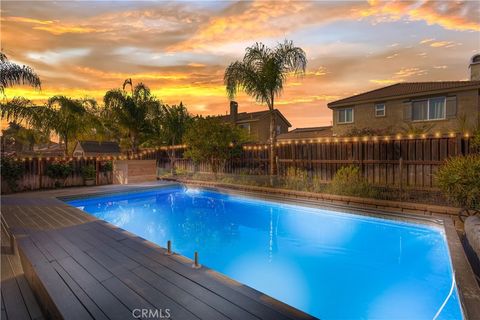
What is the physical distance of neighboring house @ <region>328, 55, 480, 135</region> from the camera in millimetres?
15234

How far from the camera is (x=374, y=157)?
11.0 metres

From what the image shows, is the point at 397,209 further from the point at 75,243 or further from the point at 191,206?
the point at 75,243

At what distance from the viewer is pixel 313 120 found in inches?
1008

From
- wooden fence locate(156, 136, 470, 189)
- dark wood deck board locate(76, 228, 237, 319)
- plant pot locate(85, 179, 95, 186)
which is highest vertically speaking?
wooden fence locate(156, 136, 470, 189)

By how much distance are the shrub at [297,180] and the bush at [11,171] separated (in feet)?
39.5

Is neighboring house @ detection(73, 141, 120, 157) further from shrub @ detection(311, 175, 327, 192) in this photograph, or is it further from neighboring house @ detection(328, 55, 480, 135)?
shrub @ detection(311, 175, 327, 192)

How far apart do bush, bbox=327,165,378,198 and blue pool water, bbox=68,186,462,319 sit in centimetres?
130

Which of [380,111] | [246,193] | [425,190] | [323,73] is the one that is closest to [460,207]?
[425,190]

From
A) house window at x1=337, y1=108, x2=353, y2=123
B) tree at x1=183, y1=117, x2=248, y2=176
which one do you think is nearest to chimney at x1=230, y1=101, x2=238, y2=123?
house window at x1=337, y1=108, x2=353, y2=123

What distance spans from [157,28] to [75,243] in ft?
33.6

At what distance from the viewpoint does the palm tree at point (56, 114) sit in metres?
14.5

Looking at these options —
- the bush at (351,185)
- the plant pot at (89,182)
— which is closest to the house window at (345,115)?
the bush at (351,185)

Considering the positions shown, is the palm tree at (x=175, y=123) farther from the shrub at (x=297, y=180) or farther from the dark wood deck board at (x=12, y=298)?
the dark wood deck board at (x=12, y=298)

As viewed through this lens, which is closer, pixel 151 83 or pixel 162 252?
pixel 162 252
